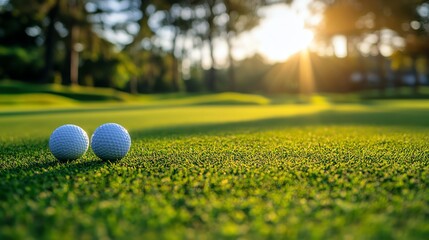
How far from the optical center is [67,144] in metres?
3.64

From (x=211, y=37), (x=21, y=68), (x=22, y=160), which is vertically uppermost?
(x=211, y=37)

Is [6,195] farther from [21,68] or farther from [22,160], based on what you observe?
[21,68]

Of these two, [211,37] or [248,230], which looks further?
[211,37]

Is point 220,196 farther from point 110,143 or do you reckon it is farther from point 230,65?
point 230,65

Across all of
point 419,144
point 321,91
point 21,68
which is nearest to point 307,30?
point 321,91

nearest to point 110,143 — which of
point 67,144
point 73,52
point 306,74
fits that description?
point 67,144

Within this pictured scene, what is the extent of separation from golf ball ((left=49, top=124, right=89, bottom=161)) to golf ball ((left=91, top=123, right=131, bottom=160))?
15 centimetres

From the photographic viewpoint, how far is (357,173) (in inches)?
115

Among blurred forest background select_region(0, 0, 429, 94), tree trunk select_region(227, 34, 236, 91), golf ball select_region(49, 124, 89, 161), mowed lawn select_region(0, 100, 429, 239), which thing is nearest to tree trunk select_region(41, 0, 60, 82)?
blurred forest background select_region(0, 0, 429, 94)

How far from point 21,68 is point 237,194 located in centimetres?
3880

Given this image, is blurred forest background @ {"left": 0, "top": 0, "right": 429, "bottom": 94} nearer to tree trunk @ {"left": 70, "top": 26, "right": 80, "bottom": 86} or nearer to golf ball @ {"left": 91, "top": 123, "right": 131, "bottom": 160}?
tree trunk @ {"left": 70, "top": 26, "right": 80, "bottom": 86}

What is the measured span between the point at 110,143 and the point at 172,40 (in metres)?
38.6

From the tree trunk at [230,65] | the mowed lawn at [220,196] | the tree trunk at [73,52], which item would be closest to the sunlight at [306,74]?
the tree trunk at [230,65]

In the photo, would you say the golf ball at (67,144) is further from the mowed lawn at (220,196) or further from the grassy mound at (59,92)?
the grassy mound at (59,92)
